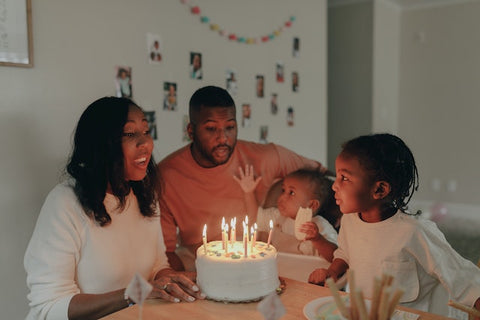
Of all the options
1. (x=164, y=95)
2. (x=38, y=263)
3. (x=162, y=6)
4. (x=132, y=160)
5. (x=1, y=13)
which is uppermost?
(x=162, y=6)

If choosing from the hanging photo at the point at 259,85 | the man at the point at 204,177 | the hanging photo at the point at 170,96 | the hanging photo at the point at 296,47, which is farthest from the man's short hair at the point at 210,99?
the hanging photo at the point at 296,47

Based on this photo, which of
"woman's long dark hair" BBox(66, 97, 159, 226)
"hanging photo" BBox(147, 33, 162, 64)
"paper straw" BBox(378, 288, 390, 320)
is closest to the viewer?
"paper straw" BBox(378, 288, 390, 320)

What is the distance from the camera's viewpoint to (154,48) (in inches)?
85.8

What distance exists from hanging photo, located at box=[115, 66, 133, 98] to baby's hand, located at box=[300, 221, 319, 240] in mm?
990

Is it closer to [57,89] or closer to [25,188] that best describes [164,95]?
[57,89]

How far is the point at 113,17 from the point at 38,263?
1132 millimetres

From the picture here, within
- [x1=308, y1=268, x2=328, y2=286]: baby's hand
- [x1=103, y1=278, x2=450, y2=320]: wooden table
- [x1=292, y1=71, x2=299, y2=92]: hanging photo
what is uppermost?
[x1=292, y1=71, x2=299, y2=92]: hanging photo

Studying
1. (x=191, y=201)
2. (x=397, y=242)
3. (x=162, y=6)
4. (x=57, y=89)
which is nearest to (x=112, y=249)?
(x=191, y=201)

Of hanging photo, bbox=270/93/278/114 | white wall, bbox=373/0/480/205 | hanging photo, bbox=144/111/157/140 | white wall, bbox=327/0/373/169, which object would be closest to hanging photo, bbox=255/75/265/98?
hanging photo, bbox=270/93/278/114

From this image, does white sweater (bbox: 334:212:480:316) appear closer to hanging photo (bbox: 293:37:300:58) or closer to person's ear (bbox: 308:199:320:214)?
person's ear (bbox: 308:199:320:214)

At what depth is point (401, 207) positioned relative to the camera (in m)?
1.41

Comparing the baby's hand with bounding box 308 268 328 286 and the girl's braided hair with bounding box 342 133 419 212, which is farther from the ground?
the girl's braided hair with bounding box 342 133 419 212

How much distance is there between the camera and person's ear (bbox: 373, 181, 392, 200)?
4.48 feet

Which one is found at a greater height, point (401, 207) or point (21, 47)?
point (21, 47)
